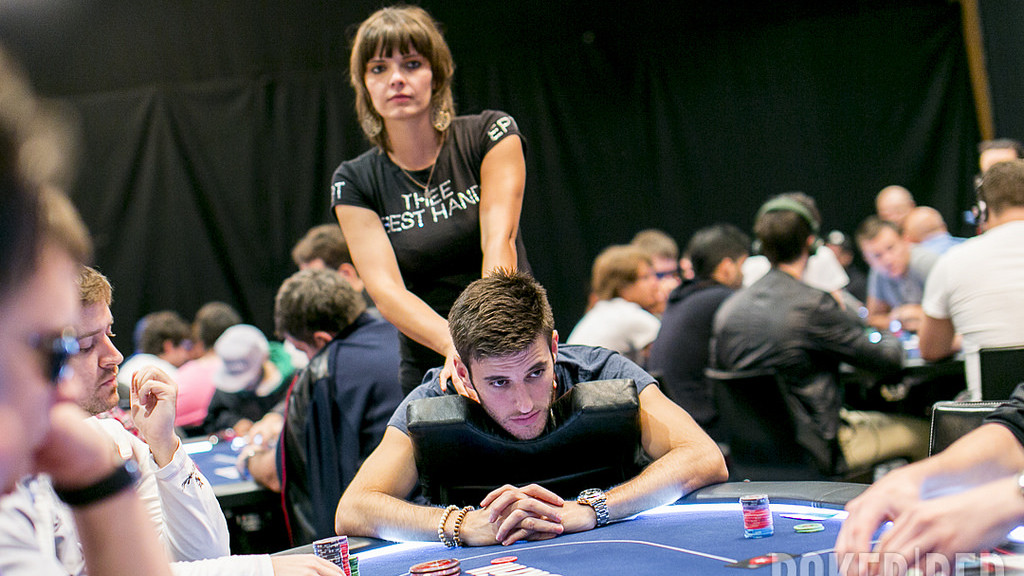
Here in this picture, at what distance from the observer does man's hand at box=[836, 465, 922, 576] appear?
1164 mm

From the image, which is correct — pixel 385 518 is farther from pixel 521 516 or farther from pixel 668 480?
pixel 668 480

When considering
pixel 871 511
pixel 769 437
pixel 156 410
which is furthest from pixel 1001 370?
pixel 156 410

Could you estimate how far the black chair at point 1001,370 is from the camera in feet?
8.76

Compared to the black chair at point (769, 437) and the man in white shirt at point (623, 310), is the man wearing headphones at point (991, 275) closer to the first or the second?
the black chair at point (769, 437)

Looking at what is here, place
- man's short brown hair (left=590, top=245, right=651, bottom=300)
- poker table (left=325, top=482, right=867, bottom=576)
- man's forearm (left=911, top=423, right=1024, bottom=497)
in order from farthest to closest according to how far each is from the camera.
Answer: man's short brown hair (left=590, top=245, right=651, bottom=300) → poker table (left=325, top=482, right=867, bottom=576) → man's forearm (left=911, top=423, right=1024, bottom=497)

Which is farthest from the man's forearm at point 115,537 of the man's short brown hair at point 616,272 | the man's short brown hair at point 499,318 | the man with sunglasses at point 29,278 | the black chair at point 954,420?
the man's short brown hair at point 616,272

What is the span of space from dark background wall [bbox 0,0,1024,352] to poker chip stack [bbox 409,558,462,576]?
5.86m

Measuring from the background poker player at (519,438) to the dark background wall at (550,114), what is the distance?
5198 mm

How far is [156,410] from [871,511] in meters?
1.47

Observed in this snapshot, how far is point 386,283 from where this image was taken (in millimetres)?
2662

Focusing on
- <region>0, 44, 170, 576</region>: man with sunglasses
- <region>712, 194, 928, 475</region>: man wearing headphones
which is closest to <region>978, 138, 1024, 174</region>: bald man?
<region>712, 194, 928, 475</region>: man wearing headphones

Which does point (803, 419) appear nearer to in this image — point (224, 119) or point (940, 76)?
point (940, 76)

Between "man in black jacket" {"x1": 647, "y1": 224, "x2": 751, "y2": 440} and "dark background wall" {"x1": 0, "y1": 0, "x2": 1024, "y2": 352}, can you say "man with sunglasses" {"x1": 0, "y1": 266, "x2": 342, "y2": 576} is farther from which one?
"dark background wall" {"x1": 0, "y1": 0, "x2": 1024, "y2": 352}

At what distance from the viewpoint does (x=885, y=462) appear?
413cm
